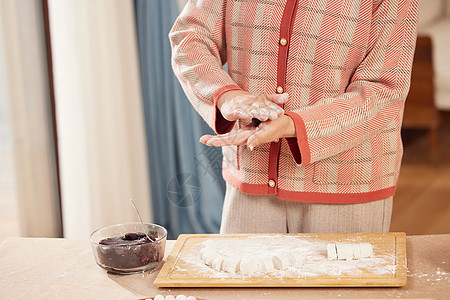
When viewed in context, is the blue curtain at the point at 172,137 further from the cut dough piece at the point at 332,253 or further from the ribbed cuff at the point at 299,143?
the cut dough piece at the point at 332,253

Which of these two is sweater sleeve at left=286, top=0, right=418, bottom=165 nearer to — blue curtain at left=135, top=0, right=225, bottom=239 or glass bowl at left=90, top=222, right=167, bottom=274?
glass bowl at left=90, top=222, right=167, bottom=274

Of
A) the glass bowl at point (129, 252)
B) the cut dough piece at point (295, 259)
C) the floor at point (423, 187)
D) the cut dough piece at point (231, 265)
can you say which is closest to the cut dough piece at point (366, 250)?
the cut dough piece at point (295, 259)

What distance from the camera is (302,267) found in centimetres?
101

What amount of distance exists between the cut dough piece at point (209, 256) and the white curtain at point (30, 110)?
1502 mm

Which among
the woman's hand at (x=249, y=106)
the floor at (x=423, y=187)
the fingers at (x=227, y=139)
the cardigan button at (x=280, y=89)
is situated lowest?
the floor at (x=423, y=187)

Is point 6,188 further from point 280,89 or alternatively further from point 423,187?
point 423,187

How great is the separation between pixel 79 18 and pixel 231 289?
61.6 inches

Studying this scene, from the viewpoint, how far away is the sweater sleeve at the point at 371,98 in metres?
1.13

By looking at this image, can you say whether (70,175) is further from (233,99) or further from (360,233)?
(360,233)

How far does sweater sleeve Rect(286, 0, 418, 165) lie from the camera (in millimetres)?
1133

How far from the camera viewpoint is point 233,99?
3.83ft

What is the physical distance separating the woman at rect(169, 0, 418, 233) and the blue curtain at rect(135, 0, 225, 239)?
1.03m

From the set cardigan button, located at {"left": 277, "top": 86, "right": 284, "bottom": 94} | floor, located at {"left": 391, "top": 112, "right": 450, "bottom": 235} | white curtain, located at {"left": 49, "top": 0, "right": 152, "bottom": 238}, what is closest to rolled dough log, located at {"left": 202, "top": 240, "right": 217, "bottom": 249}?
cardigan button, located at {"left": 277, "top": 86, "right": 284, "bottom": 94}

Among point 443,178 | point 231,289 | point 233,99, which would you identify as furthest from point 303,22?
point 443,178
